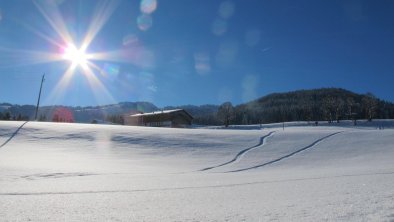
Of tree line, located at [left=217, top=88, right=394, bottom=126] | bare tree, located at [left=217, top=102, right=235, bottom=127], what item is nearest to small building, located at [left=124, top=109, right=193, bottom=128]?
bare tree, located at [left=217, top=102, right=235, bottom=127]

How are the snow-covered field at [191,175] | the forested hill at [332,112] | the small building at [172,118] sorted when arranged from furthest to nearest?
the forested hill at [332,112] < the small building at [172,118] < the snow-covered field at [191,175]

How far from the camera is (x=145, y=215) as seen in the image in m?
7.32

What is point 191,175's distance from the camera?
19.4m

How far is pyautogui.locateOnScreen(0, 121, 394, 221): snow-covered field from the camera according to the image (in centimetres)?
743

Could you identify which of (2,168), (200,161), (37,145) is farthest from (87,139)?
(2,168)

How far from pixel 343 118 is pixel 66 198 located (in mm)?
153437

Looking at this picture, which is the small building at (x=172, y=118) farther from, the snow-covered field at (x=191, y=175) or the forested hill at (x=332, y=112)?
the forested hill at (x=332, y=112)

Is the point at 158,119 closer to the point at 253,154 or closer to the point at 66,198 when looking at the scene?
the point at 253,154

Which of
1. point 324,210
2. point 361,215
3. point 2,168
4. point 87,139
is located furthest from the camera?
point 87,139

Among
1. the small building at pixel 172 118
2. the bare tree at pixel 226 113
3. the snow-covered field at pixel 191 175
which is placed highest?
the bare tree at pixel 226 113

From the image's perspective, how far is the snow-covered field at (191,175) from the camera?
24.4ft

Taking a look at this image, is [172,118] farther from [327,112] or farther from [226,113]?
[327,112]

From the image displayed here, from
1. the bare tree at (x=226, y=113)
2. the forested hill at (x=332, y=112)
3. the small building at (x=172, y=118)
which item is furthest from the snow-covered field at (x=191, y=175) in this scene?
the forested hill at (x=332, y=112)

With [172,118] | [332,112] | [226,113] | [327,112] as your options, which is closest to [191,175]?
[172,118]
